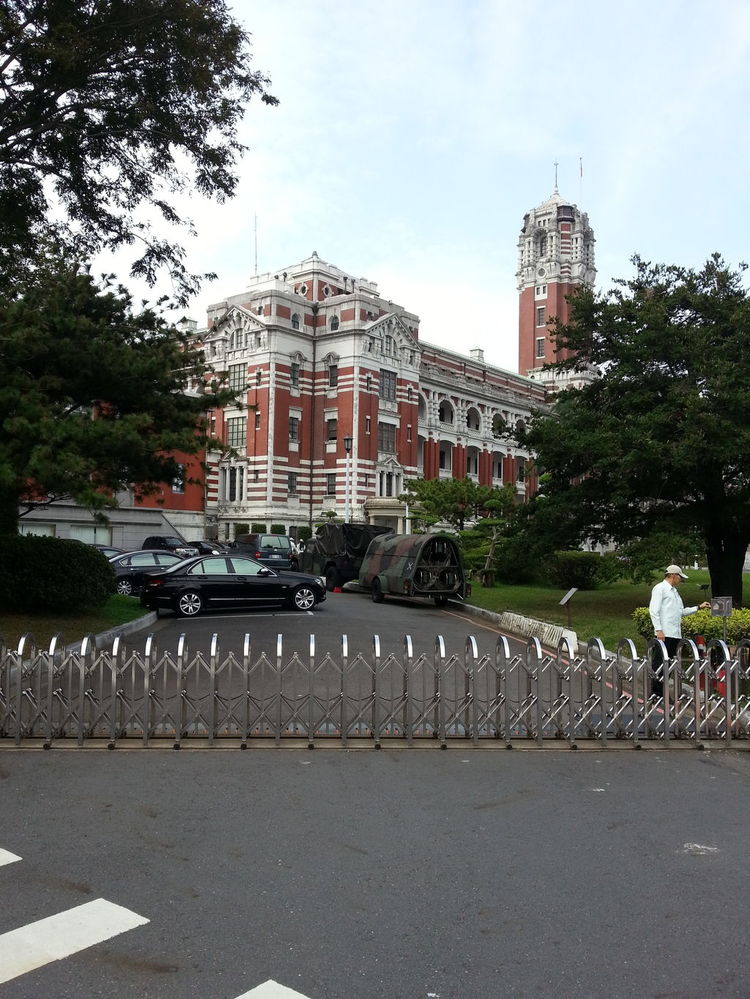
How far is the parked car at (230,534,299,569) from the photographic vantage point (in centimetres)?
3338

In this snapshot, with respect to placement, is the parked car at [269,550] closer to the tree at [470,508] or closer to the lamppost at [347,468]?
the tree at [470,508]

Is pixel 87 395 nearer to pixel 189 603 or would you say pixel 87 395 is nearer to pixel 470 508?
pixel 189 603

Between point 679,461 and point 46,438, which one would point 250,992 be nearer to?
point 46,438

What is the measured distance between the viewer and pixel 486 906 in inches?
179

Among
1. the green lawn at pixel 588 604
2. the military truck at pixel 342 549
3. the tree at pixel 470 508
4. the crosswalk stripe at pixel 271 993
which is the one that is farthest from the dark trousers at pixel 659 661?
the tree at pixel 470 508

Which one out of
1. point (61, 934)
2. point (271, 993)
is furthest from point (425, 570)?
point (271, 993)

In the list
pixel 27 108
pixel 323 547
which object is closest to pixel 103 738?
pixel 27 108

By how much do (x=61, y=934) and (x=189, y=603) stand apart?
16401mm

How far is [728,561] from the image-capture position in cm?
2209

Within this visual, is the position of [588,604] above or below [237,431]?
below

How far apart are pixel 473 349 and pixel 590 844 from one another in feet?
298

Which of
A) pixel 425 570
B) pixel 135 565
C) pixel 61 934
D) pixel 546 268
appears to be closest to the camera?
pixel 61 934

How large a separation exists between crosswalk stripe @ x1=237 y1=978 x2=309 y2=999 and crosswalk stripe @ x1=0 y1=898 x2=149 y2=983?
897mm

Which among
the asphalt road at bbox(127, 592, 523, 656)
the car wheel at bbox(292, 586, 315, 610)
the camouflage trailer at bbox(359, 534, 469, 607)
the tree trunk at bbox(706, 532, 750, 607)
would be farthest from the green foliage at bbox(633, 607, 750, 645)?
the camouflage trailer at bbox(359, 534, 469, 607)
